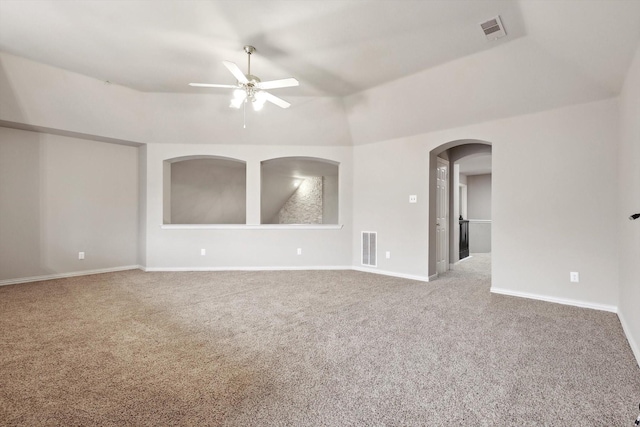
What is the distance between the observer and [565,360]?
2.25m

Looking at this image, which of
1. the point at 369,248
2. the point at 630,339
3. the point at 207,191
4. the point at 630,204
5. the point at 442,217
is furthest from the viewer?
the point at 207,191

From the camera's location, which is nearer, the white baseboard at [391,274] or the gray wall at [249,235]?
the white baseboard at [391,274]

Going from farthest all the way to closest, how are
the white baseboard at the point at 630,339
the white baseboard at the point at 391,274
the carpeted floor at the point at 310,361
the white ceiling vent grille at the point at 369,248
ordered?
the white ceiling vent grille at the point at 369,248, the white baseboard at the point at 391,274, the white baseboard at the point at 630,339, the carpeted floor at the point at 310,361

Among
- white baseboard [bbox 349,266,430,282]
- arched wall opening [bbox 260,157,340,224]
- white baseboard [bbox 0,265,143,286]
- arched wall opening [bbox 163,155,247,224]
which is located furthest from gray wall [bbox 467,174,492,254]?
white baseboard [bbox 0,265,143,286]

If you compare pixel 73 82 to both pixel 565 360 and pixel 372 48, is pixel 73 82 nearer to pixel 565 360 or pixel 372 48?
pixel 372 48

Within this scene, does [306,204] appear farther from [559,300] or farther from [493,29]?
[493,29]

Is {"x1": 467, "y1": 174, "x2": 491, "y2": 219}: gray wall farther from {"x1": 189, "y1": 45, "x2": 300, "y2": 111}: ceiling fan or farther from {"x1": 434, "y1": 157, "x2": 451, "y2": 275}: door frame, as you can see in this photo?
{"x1": 189, "y1": 45, "x2": 300, "y2": 111}: ceiling fan

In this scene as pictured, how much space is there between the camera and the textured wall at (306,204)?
10107mm

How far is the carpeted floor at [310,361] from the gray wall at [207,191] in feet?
13.6

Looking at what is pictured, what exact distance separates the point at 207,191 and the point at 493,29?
→ 7174 millimetres

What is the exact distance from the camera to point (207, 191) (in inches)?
323

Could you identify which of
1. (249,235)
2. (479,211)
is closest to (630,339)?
(249,235)

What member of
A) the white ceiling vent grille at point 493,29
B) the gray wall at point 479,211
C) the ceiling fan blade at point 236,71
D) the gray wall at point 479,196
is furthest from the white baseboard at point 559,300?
the gray wall at point 479,196

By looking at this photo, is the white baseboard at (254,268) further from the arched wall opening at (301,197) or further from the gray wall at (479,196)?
the gray wall at (479,196)
